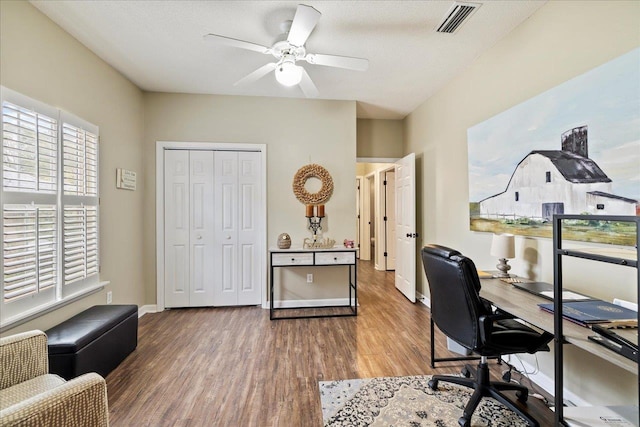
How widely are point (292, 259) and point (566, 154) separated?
2.64 metres

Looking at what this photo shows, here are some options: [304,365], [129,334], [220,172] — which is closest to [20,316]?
[129,334]

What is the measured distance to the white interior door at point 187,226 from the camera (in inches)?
145

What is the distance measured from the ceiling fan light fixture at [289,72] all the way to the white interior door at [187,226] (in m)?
1.87

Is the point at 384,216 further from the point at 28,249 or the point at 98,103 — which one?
the point at 28,249

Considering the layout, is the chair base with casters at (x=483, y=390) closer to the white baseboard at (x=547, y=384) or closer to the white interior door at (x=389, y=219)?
the white baseboard at (x=547, y=384)

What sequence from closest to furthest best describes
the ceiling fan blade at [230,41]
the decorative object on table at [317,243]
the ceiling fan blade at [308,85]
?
the ceiling fan blade at [230,41]
the ceiling fan blade at [308,85]
the decorative object on table at [317,243]

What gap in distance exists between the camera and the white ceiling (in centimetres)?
210

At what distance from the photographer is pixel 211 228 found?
12.3 feet

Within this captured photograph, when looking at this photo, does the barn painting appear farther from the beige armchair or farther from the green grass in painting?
the beige armchair

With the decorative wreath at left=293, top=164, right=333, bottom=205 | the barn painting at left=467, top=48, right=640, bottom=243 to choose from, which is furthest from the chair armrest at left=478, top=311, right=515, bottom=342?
the decorative wreath at left=293, top=164, right=333, bottom=205

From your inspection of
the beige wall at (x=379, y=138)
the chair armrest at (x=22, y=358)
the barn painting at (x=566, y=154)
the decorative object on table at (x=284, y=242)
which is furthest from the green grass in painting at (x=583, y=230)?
the chair armrest at (x=22, y=358)

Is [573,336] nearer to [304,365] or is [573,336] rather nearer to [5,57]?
[304,365]

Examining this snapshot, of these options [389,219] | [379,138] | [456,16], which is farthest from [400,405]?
[389,219]

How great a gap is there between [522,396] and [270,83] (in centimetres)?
363
